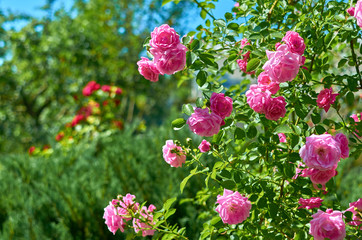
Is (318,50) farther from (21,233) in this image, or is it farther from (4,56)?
(4,56)

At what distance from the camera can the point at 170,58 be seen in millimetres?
1195

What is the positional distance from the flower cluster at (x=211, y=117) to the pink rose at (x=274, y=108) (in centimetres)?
13

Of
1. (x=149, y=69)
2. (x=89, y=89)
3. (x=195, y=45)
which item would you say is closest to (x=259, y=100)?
(x=195, y=45)

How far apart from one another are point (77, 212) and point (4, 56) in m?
6.94

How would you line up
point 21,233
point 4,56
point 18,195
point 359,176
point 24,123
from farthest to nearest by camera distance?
point 24,123, point 4,56, point 359,176, point 18,195, point 21,233

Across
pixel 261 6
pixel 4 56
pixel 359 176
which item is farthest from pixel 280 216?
pixel 4 56

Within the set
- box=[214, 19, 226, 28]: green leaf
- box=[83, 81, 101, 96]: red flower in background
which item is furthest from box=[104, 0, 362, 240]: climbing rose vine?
box=[83, 81, 101, 96]: red flower in background

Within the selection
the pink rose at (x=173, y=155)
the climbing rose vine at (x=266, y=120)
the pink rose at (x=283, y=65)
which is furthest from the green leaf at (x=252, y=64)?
the pink rose at (x=173, y=155)

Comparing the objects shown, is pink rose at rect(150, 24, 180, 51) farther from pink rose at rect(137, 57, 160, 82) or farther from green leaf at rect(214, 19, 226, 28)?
green leaf at rect(214, 19, 226, 28)

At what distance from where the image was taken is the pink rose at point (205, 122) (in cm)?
120

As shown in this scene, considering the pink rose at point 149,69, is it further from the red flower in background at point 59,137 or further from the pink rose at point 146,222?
the red flower in background at point 59,137

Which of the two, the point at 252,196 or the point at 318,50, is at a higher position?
the point at 318,50

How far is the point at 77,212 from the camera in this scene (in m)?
→ 2.34

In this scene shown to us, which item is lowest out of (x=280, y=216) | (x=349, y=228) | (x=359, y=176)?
(x=349, y=228)
